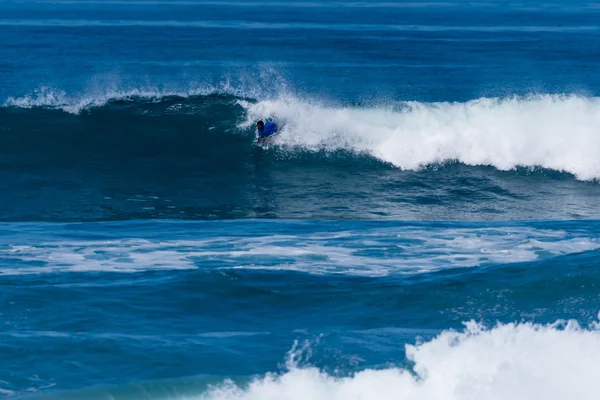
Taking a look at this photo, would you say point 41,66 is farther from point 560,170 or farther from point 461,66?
point 560,170

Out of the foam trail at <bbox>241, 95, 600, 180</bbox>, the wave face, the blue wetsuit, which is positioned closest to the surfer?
the blue wetsuit

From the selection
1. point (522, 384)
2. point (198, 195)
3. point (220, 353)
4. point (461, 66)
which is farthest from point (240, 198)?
point (461, 66)

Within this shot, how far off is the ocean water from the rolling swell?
0.08 meters

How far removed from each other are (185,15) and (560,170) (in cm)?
5763

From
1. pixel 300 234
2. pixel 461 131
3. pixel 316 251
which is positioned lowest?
pixel 316 251

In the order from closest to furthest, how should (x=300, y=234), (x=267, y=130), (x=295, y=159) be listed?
(x=300, y=234) → (x=295, y=159) → (x=267, y=130)

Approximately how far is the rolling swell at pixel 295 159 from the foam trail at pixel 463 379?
8.15 m

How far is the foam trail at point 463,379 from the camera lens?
8.60m

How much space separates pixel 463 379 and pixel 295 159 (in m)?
14.0

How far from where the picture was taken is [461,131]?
24297 mm

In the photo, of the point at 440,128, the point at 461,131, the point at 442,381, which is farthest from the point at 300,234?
the point at 461,131

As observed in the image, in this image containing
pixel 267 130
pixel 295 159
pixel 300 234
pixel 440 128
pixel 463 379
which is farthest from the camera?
pixel 440 128

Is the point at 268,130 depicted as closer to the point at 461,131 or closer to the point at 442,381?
the point at 461,131

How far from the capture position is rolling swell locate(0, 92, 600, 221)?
1862cm
